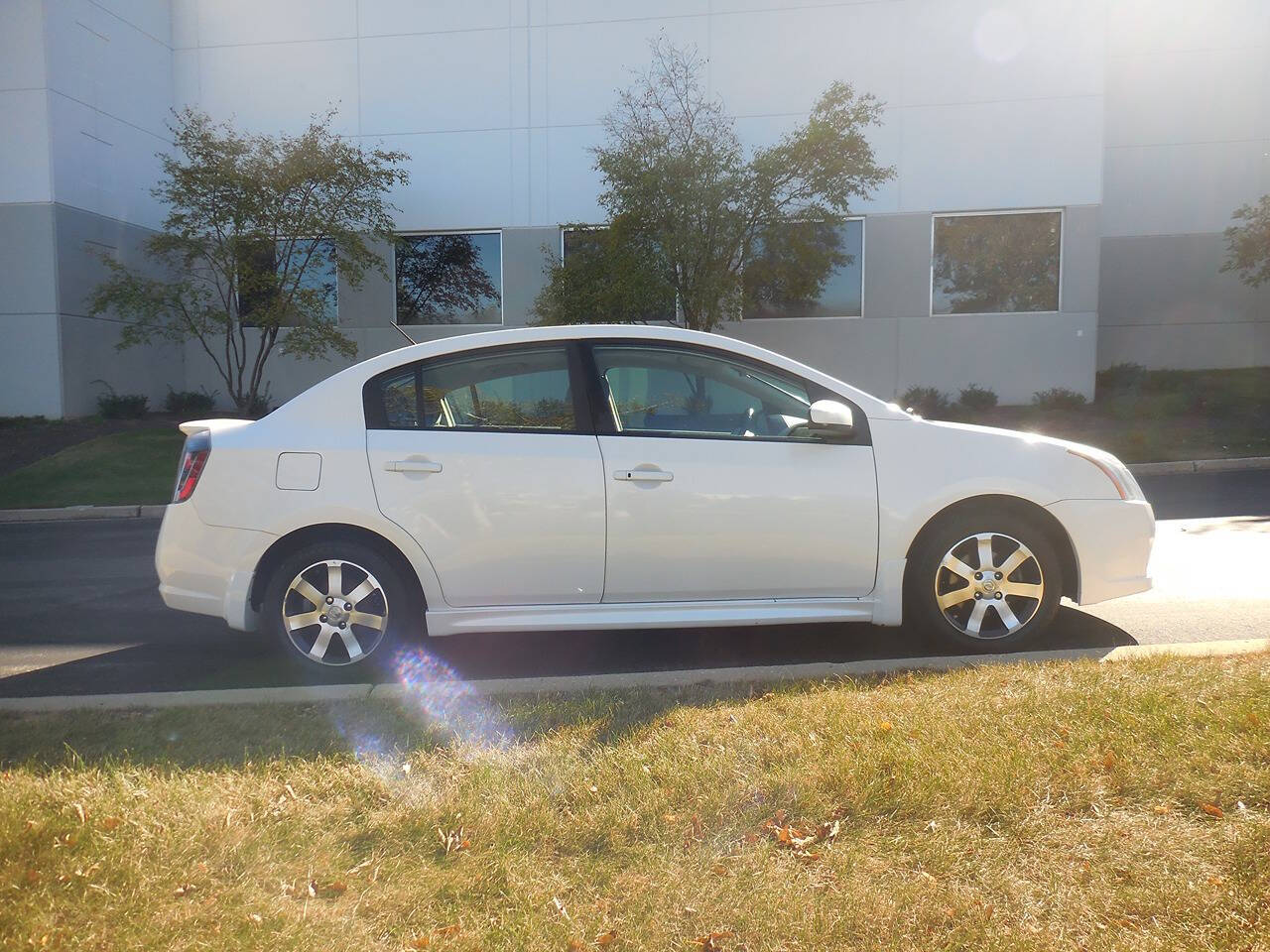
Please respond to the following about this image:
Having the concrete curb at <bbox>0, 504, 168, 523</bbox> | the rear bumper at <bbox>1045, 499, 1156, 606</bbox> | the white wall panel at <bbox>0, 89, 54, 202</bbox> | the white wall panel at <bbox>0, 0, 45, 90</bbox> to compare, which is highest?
the white wall panel at <bbox>0, 0, 45, 90</bbox>

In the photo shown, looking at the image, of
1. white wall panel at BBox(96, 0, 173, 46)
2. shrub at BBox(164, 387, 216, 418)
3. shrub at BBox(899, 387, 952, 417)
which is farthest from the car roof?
white wall panel at BBox(96, 0, 173, 46)

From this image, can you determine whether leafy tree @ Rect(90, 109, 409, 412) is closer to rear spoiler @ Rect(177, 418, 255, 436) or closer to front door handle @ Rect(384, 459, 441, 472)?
rear spoiler @ Rect(177, 418, 255, 436)

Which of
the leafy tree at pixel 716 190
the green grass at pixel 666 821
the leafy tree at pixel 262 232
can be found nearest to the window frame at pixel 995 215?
the leafy tree at pixel 716 190

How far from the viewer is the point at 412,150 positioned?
18953 mm

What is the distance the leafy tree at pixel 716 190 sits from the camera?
50.5 feet

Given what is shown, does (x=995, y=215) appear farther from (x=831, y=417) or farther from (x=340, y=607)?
(x=340, y=607)

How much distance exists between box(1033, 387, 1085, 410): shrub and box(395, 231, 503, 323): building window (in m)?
10.1

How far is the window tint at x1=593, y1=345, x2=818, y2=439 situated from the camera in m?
4.88

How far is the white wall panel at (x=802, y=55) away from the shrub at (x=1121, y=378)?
7.13 metres

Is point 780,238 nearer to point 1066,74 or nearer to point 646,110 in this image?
point 646,110

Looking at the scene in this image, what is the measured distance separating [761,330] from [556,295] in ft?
13.5

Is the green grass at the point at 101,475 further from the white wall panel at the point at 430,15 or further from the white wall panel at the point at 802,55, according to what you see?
the white wall panel at the point at 802,55

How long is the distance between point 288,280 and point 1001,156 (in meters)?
13.0

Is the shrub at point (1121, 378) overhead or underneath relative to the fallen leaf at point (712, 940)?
overhead
